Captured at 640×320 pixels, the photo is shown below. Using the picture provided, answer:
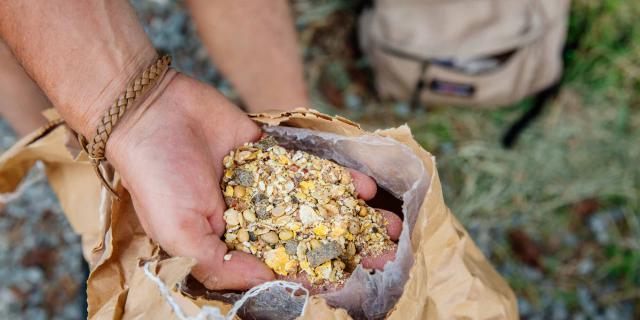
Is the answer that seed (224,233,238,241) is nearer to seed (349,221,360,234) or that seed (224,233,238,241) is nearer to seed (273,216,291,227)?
seed (273,216,291,227)

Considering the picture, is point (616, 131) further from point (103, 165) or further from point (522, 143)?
point (103, 165)

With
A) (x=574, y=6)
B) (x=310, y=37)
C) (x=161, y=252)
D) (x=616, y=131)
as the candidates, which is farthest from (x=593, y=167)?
(x=161, y=252)

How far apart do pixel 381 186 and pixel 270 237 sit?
0.83ft

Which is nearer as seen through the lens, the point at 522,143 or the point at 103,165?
the point at 103,165

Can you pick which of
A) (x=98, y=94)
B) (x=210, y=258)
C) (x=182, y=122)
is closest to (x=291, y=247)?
(x=210, y=258)

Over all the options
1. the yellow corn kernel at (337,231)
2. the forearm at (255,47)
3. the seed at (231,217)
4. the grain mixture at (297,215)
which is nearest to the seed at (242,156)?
the grain mixture at (297,215)

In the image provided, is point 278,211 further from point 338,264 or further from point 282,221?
point 338,264

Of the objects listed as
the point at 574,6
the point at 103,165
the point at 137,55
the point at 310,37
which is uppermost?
the point at 137,55

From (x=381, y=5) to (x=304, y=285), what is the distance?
1.26 metres

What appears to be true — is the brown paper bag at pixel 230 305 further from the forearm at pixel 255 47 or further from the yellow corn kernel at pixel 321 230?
the forearm at pixel 255 47

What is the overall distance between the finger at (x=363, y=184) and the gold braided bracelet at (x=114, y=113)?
15.5 inches

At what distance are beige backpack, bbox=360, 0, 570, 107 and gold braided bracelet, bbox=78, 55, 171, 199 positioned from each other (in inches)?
43.3

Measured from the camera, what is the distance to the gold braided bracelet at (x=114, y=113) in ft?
3.34

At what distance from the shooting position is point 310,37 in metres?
2.29
